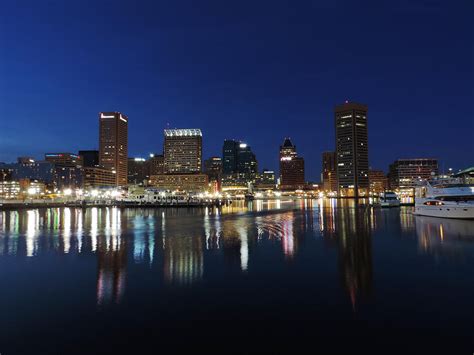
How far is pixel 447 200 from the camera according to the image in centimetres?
5078

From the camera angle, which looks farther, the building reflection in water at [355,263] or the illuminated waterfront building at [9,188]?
the illuminated waterfront building at [9,188]

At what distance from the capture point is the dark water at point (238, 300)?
33.8ft

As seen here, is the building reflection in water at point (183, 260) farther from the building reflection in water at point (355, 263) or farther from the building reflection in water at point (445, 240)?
the building reflection in water at point (445, 240)

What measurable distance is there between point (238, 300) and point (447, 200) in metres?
48.5

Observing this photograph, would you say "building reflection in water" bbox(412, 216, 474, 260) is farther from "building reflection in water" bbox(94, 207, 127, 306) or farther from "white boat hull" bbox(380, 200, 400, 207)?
"white boat hull" bbox(380, 200, 400, 207)

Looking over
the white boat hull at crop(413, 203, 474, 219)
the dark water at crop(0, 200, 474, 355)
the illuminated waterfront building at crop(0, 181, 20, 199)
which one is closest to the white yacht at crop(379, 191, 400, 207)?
the white boat hull at crop(413, 203, 474, 219)

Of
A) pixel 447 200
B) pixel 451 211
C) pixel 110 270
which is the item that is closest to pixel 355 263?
pixel 110 270

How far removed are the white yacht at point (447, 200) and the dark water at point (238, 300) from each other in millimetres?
25302

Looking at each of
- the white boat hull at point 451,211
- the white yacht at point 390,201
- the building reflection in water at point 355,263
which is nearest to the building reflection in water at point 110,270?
the building reflection in water at point 355,263

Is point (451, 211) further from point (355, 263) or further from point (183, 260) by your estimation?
point (183, 260)

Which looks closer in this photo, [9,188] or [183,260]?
[183,260]

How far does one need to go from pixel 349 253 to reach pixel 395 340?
13.8 m

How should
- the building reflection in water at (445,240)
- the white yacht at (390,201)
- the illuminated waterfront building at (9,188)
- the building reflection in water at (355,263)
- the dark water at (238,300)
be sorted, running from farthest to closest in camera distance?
the illuminated waterfront building at (9,188) < the white yacht at (390,201) < the building reflection in water at (445,240) < the building reflection in water at (355,263) < the dark water at (238,300)

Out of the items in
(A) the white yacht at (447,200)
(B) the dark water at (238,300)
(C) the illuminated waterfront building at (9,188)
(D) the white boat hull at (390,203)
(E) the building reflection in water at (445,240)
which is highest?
(C) the illuminated waterfront building at (9,188)
